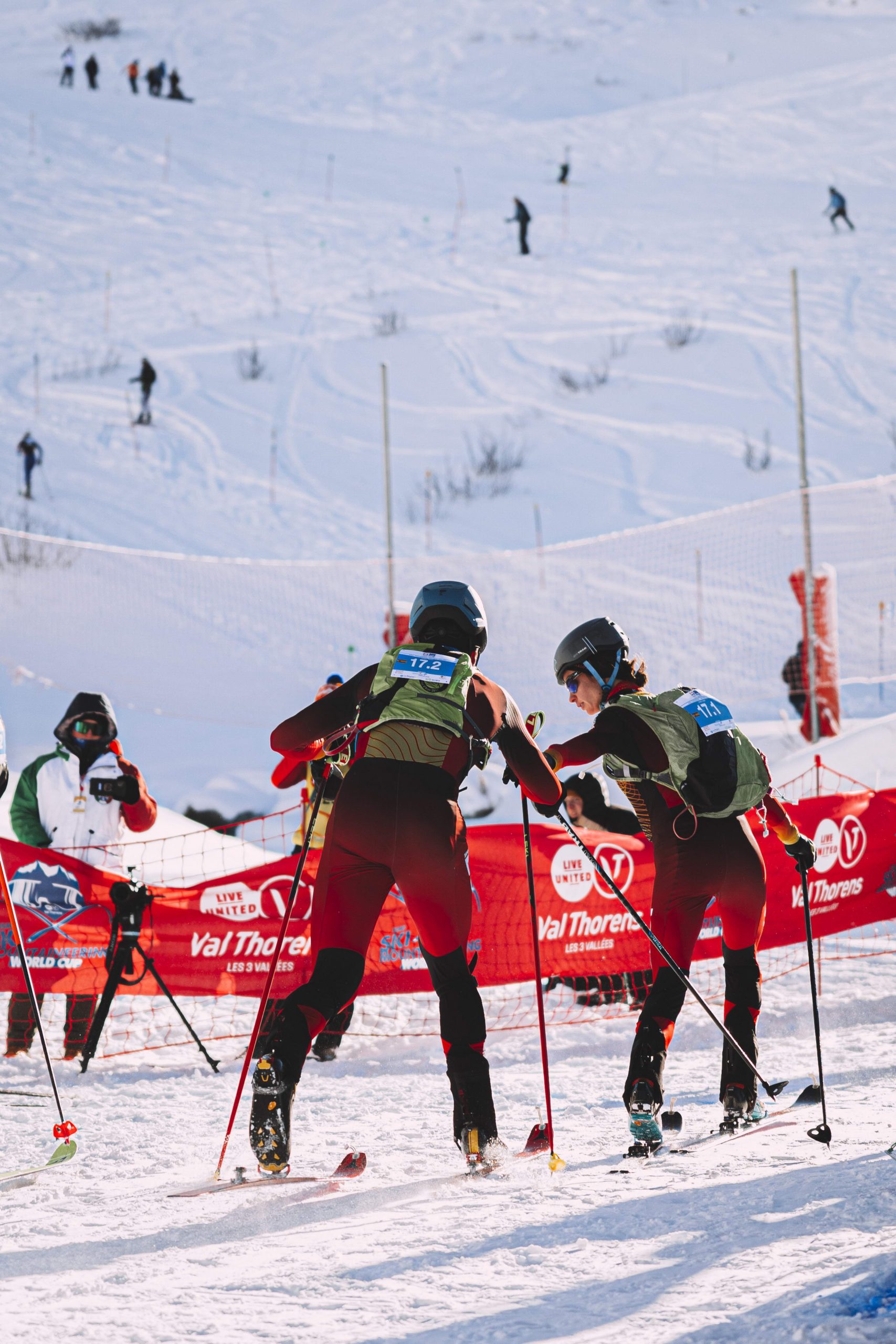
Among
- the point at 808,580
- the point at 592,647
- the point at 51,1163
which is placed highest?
the point at 808,580

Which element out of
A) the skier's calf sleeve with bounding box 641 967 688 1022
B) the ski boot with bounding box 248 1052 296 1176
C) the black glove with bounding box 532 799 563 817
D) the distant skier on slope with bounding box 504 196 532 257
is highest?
the distant skier on slope with bounding box 504 196 532 257

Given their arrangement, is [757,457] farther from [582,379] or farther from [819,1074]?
[819,1074]

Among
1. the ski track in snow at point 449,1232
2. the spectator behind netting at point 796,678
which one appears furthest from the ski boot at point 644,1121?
the spectator behind netting at point 796,678

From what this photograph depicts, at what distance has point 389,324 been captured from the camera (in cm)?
2628

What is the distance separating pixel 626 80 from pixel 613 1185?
43968 millimetres

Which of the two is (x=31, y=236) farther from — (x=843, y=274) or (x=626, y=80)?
(x=626, y=80)

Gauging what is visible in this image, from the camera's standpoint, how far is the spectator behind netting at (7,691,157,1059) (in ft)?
19.9

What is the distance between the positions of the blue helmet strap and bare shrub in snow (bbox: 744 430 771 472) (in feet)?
60.4

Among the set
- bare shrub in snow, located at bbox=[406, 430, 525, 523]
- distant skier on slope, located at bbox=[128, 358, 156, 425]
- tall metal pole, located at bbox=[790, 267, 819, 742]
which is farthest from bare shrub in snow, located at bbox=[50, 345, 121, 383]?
tall metal pole, located at bbox=[790, 267, 819, 742]

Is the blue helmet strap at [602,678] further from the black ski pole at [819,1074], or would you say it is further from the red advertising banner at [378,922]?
the red advertising banner at [378,922]

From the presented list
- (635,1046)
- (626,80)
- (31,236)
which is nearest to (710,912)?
(635,1046)

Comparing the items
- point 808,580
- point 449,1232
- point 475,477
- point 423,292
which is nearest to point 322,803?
point 449,1232

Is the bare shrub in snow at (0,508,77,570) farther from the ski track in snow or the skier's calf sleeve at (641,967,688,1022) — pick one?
the skier's calf sleeve at (641,967,688,1022)

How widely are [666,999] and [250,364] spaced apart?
22.8m
